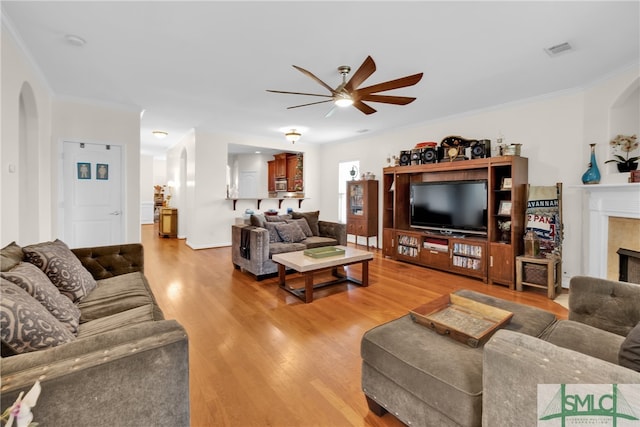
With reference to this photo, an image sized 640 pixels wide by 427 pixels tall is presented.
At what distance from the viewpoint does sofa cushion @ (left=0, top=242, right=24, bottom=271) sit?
153 centimetres

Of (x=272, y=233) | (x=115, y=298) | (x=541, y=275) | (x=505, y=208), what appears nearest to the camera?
(x=115, y=298)

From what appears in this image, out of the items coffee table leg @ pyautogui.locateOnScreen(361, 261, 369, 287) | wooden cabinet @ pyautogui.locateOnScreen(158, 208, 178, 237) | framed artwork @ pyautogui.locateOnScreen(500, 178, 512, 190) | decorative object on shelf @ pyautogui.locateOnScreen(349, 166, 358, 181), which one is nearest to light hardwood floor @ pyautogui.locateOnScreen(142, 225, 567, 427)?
coffee table leg @ pyautogui.locateOnScreen(361, 261, 369, 287)

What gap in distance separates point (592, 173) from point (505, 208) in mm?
969

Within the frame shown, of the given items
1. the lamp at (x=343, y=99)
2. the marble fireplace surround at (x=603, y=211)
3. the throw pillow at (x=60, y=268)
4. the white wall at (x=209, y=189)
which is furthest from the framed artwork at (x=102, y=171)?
the marble fireplace surround at (x=603, y=211)

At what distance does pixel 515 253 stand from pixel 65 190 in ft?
20.8

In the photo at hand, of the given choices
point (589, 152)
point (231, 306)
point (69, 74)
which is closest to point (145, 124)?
point (69, 74)

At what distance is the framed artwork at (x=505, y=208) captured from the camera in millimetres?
4055

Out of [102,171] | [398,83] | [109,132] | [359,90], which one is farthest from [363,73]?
[102,171]

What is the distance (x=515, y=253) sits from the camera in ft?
12.7

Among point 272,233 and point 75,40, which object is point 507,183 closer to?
point 272,233

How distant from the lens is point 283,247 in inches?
169

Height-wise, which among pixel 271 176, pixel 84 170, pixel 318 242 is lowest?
pixel 318 242

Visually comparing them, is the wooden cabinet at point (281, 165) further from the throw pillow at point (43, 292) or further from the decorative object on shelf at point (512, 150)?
the throw pillow at point (43, 292)

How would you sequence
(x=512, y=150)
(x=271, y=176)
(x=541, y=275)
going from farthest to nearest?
(x=271, y=176) < (x=512, y=150) < (x=541, y=275)
